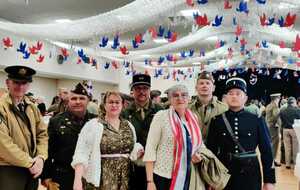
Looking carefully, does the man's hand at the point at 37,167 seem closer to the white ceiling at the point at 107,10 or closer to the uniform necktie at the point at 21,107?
the uniform necktie at the point at 21,107

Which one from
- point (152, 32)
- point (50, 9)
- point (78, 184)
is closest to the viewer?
point (78, 184)

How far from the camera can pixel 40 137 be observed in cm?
273

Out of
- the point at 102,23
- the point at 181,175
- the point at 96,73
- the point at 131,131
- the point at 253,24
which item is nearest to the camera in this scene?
the point at 181,175

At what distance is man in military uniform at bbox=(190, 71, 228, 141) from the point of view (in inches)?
115

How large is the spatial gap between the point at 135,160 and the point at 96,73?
1104cm

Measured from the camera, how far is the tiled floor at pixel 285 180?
563 cm

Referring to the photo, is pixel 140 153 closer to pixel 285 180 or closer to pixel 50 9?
pixel 285 180

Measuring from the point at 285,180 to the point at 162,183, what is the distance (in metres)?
4.35

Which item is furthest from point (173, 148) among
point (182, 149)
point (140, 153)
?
point (140, 153)

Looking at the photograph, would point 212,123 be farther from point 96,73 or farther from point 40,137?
point 96,73

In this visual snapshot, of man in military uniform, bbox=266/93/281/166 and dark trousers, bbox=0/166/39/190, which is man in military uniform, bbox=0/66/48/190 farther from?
man in military uniform, bbox=266/93/281/166

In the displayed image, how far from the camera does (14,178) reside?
260 cm

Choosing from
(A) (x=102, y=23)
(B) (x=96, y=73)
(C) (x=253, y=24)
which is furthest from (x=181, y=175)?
(B) (x=96, y=73)

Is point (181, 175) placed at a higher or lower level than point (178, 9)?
lower
